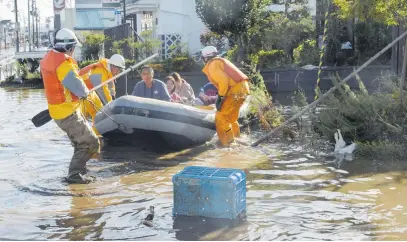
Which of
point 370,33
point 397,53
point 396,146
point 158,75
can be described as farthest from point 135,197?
point 370,33

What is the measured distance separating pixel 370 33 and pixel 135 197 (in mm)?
17105

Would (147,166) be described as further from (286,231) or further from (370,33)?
(370,33)

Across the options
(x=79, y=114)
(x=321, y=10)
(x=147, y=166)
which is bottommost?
(x=147, y=166)

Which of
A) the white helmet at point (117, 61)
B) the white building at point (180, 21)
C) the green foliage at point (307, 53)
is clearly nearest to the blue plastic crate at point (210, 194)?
the white helmet at point (117, 61)

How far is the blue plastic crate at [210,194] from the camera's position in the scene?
6105mm

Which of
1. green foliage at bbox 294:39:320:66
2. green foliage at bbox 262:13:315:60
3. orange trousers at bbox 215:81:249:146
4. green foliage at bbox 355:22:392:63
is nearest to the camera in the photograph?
orange trousers at bbox 215:81:249:146

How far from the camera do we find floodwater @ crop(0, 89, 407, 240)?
19.4ft

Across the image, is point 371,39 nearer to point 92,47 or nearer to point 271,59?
point 271,59

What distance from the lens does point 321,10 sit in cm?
2489

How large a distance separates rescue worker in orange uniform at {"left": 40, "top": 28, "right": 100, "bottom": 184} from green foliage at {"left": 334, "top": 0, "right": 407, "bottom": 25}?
440cm

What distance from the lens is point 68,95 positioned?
804 centimetres

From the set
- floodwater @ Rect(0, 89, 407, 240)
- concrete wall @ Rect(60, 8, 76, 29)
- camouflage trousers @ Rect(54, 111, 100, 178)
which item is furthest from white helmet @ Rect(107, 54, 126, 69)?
concrete wall @ Rect(60, 8, 76, 29)

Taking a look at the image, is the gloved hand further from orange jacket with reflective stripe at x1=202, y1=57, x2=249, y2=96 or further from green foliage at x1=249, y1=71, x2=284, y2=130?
green foliage at x1=249, y1=71, x2=284, y2=130

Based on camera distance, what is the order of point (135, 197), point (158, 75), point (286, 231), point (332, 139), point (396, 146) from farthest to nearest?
1. point (158, 75)
2. point (332, 139)
3. point (396, 146)
4. point (135, 197)
5. point (286, 231)
